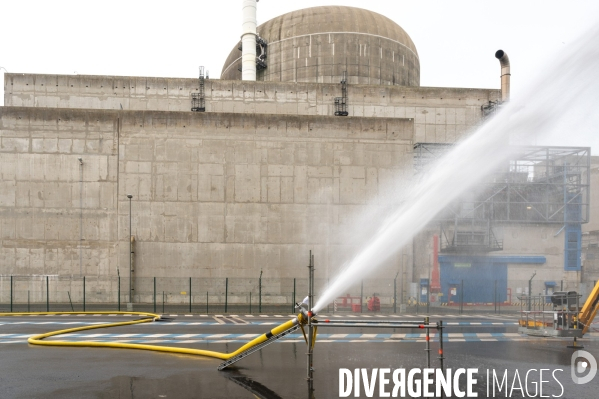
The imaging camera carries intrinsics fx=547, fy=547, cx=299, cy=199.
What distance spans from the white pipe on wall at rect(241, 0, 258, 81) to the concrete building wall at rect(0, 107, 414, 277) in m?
15.6

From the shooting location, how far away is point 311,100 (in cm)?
5094

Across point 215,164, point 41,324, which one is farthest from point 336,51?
→ point 41,324

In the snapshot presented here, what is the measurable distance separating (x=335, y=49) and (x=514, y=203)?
24.6m

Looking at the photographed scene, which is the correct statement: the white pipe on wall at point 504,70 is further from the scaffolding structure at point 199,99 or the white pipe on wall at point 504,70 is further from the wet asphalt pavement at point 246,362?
the wet asphalt pavement at point 246,362

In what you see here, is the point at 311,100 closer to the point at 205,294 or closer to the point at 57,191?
the point at 205,294

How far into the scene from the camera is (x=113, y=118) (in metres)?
43.6

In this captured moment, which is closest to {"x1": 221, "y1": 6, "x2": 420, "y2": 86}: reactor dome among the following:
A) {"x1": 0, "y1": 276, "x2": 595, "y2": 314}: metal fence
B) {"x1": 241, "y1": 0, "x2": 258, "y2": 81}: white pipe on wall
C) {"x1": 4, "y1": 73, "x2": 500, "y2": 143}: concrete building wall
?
{"x1": 241, "y1": 0, "x2": 258, "y2": 81}: white pipe on wall

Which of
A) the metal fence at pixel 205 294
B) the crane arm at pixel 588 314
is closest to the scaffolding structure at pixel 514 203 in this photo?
the metal fence at pixel 205 294

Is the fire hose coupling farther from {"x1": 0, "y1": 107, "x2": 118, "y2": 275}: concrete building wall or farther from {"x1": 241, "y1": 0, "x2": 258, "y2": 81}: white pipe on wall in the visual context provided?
{"x1": 241, "y1": 0, "x2": 258, "y2": 81}: white pipe on wall

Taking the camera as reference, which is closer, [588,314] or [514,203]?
[588,314]

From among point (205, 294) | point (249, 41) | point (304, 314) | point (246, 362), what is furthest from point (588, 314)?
point (249, 41)

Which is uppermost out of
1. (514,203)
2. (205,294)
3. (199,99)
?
(199,99)

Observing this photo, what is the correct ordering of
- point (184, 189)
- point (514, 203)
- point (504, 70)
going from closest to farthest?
point (184, 189) → point (514, 203) → point (504, 70)

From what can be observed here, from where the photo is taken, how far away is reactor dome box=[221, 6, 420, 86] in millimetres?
58469
